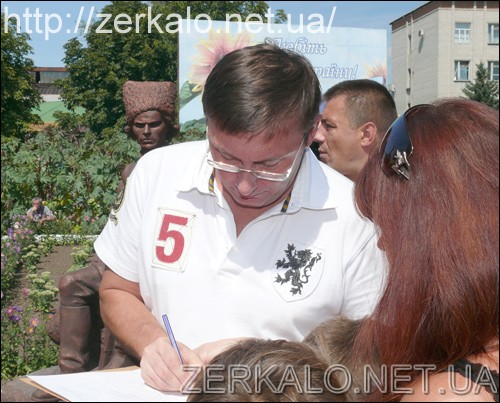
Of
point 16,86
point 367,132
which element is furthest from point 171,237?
point 16,86

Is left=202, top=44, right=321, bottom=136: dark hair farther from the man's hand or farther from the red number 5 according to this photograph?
the man's hand

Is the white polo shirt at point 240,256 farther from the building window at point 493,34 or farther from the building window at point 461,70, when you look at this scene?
the building window at point 493,34

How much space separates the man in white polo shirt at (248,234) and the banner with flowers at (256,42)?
9.42 meters

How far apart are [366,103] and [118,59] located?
106ft

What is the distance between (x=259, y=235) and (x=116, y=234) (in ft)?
1.57

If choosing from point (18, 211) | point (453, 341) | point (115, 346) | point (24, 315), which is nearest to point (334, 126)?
point (115, 346)

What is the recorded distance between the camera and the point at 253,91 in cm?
198

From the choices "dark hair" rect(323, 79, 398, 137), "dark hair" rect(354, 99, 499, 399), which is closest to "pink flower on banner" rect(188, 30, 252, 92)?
"dark hair" rect(323, 79, 398, 137)

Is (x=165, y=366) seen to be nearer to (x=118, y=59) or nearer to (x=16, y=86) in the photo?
(x=16, y=86)

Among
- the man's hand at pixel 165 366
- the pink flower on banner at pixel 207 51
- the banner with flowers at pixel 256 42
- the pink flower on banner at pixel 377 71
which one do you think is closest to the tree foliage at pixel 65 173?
the banner with flowers at pixel 256 42

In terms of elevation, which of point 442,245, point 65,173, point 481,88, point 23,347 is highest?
point 481,88

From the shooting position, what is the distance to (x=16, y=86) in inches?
1259

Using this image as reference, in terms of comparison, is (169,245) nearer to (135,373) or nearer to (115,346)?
(135,373)

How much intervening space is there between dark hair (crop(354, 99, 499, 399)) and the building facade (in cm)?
5527
